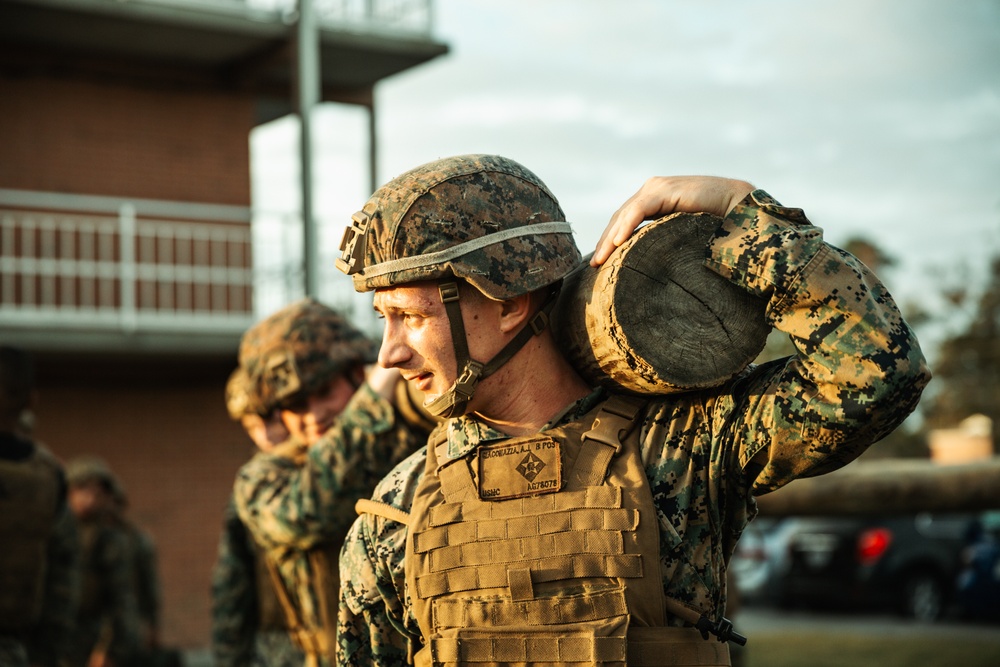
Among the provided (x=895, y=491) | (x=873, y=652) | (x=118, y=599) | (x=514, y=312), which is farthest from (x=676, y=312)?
(x=873, y=652)

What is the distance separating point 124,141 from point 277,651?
37.3 feet

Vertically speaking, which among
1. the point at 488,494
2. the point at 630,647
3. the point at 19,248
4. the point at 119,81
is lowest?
the point at 630,647

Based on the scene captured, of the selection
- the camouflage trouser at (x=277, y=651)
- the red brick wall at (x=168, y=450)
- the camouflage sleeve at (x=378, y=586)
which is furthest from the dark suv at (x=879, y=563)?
the camouflage sleeve at (x=378, y=586)

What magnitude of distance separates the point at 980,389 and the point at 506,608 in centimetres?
3579

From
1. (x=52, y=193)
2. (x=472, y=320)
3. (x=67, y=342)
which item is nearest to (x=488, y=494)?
(x=472, y=320)

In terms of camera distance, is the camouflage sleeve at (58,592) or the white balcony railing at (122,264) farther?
the white balcony railing at (122,264)

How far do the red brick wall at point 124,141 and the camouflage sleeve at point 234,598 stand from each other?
10875 mm

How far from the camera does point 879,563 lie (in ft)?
56.6

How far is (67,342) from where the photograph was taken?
1405cm

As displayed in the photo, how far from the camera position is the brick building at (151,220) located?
569 inches

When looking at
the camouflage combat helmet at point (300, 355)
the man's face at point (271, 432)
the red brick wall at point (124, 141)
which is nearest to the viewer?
the camouflage combat helmet at point (300, 355)

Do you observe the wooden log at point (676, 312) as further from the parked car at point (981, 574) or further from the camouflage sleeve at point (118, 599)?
the parked car at point (981, 574)

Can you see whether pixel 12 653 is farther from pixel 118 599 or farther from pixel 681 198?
pixel 118 599

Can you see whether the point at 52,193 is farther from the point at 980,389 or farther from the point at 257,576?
the point at 980,389
